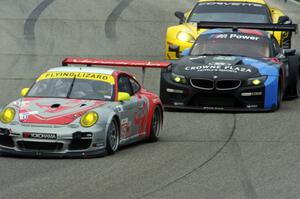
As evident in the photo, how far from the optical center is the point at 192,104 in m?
17.5

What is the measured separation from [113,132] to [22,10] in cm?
1660

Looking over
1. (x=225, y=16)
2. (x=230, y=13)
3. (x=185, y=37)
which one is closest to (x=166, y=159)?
(x=185, y=37)

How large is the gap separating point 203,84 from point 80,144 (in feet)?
17.4

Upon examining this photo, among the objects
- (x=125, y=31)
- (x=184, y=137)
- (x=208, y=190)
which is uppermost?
(x=208, y=190)

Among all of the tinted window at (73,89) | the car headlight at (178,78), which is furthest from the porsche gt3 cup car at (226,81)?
the tinted window at (73,89)

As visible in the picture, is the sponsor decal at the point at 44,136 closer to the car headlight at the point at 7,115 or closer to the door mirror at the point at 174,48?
the car headlight at the point at 7,115

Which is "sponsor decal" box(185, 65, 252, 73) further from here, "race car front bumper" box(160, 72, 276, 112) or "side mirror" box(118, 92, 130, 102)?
"side mirror" box(118, 92, 130, 102)

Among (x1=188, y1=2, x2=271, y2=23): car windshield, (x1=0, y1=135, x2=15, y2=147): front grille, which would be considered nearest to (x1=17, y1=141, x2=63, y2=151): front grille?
(x1=0, y1=135, x2=15, y2=147): front grille

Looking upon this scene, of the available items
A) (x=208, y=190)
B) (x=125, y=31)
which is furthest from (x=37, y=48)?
(x=208, y=190)

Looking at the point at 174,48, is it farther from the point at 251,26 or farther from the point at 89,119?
the point at 89,119

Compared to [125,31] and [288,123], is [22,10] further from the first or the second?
[288,123]

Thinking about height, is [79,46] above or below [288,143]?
below

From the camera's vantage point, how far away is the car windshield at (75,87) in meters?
13.5

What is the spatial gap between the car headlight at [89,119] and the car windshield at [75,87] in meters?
0.84
